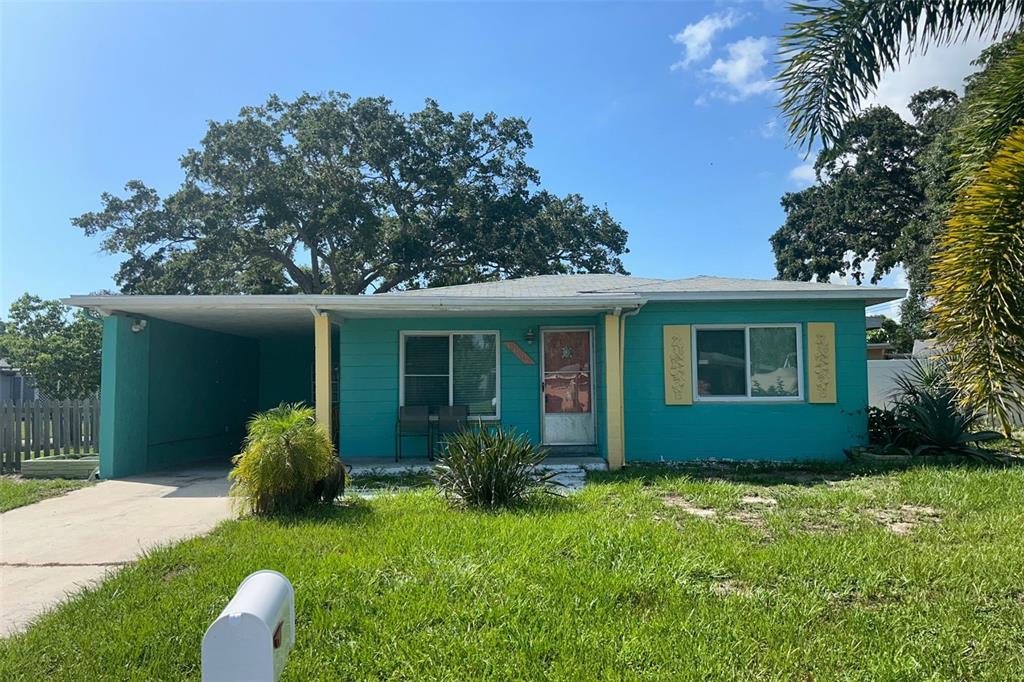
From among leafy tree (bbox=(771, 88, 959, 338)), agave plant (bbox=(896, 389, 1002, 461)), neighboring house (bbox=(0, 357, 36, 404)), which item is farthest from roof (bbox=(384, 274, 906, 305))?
neighboring house (bbox=(0, 357, 36, 404))

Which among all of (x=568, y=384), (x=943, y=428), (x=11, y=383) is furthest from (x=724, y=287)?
(x=11, y=383)

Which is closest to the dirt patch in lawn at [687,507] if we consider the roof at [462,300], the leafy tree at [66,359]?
the roof at [462,300]

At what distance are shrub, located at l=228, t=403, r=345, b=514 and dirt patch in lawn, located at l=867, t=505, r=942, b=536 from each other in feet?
17.0

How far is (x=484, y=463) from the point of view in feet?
21.4

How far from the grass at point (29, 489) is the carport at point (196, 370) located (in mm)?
584

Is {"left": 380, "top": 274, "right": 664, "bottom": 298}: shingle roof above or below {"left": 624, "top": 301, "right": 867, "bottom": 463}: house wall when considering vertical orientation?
above

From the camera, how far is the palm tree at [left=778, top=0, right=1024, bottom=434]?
3.77m

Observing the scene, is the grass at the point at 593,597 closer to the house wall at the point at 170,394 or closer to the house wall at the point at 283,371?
the house wall at the point at 170,394

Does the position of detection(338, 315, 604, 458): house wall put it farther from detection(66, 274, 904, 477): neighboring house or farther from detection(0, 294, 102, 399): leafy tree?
detection(0, 294, 102, 399): leafy tree

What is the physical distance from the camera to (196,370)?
12844 mm

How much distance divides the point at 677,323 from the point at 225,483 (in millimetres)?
7096

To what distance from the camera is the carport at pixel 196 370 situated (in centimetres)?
949

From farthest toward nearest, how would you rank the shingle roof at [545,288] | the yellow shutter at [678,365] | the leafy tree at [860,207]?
the leafy tree at [860,207], the shingle roof at [545,288], the yellow shutter at [678,365]

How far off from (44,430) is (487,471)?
8366mm
